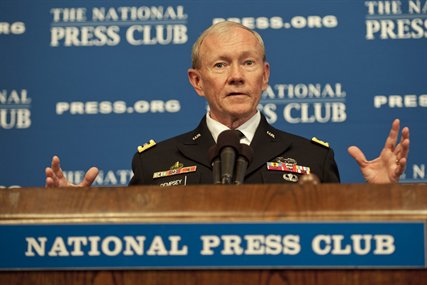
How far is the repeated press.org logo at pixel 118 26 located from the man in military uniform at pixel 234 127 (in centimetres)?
59

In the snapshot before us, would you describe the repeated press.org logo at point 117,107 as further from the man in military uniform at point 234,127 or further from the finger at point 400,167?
the finger at point 400,167

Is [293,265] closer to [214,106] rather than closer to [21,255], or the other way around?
[21,255]

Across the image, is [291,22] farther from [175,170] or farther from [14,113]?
[14,113]

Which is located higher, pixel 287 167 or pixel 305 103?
pixel 305 103

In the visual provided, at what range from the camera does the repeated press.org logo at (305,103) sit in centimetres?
304

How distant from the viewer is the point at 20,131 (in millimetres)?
3139

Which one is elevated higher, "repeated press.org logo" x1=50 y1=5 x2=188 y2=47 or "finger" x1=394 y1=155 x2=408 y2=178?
"repeated press.org logo" x1=50 y1=5 x2=188 y2=47

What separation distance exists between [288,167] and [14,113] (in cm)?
120

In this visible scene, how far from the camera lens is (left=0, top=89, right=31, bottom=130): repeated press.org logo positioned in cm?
314

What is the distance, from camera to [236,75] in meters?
2.50

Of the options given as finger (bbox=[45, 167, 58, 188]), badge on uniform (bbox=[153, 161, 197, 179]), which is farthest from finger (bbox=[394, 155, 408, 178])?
finger (bbox=[45, 167, 58, 188])

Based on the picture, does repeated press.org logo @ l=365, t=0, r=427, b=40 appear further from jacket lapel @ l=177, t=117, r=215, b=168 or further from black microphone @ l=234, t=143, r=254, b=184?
black microphone @ l=234, t=143, r=254, b=184

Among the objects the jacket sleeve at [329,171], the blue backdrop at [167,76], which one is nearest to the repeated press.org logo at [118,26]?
the blue backdrop at [167,76]

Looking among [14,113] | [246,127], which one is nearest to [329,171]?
[246,127]
